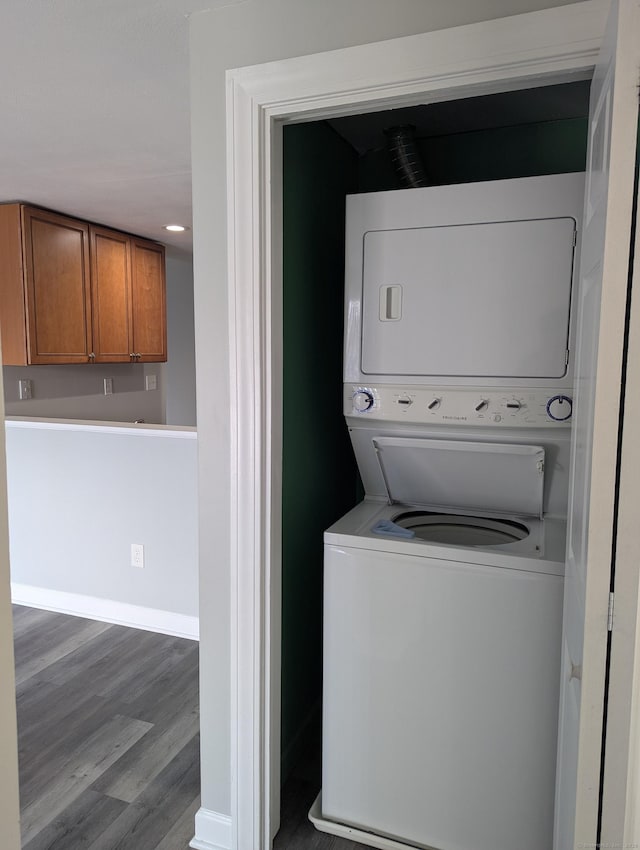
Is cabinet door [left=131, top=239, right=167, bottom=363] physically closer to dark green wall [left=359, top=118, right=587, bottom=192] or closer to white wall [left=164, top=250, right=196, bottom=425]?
white wall [left=164, top=250, right=196, bottom=425]

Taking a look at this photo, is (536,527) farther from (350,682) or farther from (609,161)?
(609,161)

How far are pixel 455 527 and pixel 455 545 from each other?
0.34m

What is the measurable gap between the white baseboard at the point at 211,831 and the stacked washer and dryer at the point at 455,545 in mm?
279

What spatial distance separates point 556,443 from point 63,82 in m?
1.78

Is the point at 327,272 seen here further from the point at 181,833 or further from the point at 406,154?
the point at 181,833

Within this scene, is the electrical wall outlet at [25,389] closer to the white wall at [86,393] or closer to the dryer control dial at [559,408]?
the white wall at [86,393]

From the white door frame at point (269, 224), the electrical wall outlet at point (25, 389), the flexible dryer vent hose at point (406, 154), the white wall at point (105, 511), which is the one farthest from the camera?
the electrical wall outlet at point (25, 389)

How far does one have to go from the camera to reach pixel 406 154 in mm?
2070

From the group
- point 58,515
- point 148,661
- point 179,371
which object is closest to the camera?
point 148,661

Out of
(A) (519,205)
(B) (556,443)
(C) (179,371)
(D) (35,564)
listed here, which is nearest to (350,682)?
(B) (556,443)

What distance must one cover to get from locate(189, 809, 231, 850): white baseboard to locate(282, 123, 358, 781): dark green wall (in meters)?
0.34

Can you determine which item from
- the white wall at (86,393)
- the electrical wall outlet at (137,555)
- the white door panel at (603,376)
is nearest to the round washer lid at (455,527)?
the white door panel at (603,376)

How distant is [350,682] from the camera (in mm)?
1732

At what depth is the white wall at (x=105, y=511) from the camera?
2.95m
